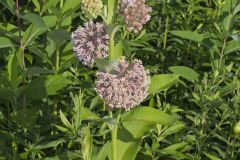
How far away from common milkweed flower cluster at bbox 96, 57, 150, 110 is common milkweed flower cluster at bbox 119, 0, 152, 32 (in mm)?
209

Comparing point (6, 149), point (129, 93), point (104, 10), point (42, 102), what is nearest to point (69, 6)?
point (42, 102)

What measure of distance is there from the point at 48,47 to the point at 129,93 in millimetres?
1693

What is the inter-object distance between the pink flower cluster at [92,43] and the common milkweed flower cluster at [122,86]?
0.14 meters

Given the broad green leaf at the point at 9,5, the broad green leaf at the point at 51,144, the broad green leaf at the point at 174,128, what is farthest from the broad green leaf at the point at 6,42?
the broad green leaf at the point at 174,128

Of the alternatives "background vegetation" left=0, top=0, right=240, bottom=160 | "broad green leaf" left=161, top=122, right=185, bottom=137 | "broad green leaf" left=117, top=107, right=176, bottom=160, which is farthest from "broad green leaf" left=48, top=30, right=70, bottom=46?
"broad green leaf" left=117, top=107, right=176, bottom=160

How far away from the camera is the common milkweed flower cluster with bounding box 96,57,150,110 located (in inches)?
84.4

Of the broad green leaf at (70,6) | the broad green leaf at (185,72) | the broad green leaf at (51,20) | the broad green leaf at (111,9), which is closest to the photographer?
the broad green leaf at (111,9)

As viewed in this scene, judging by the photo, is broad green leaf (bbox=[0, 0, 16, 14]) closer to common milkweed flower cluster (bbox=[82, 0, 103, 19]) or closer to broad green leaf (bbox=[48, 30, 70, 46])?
broad green leaf (bbox=[48, 30, 70, 46])

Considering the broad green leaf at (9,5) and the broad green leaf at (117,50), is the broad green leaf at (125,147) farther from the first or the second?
the broad green leaf at (9,5)

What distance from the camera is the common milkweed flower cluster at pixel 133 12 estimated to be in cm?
224

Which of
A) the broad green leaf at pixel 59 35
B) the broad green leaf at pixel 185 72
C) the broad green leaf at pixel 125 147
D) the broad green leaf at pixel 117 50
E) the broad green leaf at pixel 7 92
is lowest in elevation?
the broad green leaf at pixel 125 147

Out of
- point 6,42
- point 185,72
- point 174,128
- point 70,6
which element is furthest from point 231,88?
point 6,42

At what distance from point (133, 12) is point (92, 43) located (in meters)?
0.25

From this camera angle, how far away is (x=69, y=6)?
382cm
